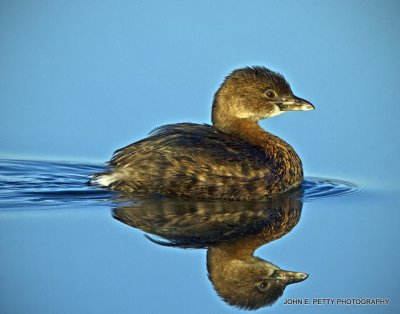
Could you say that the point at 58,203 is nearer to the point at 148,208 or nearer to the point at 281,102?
the point at 148,208

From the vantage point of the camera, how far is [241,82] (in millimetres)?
11258

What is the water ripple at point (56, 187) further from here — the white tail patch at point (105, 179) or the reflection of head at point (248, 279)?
the reflection of head at point (248, 279)

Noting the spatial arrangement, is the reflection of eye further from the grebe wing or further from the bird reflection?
the grebe wing

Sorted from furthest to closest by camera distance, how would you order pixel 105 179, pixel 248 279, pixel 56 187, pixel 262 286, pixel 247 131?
1. pixel 247 131
2. pixel 56 187
3. pixel 105 179
4. pixel 248 279
5. pixel 262 286

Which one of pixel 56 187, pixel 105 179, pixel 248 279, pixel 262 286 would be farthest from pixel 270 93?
pixel 262 286

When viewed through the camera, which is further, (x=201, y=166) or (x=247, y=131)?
(x=247, y=131)

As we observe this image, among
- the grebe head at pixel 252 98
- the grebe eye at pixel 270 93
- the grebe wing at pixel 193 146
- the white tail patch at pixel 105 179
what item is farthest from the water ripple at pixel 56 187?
the grebe eye at pixel 270 93

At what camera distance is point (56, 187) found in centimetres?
1081

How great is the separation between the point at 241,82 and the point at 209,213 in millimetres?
2037

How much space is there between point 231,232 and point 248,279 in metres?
0.83

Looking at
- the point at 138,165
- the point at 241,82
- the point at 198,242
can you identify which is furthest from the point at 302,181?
the point at 198,242

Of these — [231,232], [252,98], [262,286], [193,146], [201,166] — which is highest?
[252,98]

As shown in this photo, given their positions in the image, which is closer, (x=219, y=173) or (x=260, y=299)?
(x=260, y=299)

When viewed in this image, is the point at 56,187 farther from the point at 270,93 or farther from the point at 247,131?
the point at 270,93
